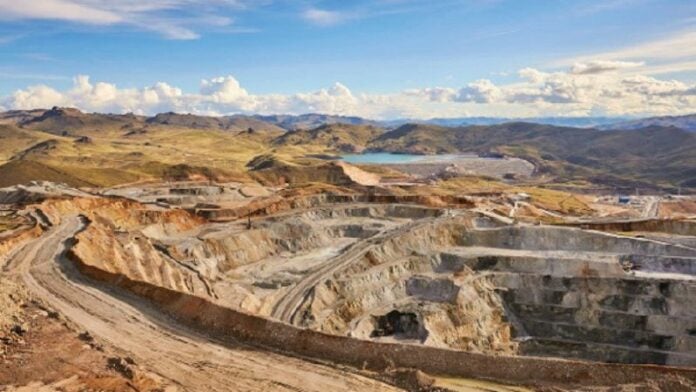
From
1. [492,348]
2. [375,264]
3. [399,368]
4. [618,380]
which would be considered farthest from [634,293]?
[399,368]

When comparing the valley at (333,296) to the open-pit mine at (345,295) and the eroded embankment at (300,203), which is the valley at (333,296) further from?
the eroded embankment at (300,203)

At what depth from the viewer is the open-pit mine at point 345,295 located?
2894cm

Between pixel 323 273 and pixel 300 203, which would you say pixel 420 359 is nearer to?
pixel 323 273

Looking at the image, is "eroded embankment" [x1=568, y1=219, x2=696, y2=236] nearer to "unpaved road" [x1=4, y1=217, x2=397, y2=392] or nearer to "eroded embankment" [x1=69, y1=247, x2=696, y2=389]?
"eroded embankment" [x1=69, y1=247, x2=696, y2=389]

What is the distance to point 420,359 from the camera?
30.5m

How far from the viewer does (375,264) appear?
7250cm

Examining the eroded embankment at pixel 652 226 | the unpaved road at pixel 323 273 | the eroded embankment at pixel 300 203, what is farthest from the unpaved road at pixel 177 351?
the eroded embankment at pixel 652 226

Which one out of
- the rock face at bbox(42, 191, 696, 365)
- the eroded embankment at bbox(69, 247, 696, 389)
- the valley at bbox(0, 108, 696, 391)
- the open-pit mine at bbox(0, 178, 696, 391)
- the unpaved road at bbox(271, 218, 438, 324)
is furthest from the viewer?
the rock face at bbox(42, 191, 696, 365)

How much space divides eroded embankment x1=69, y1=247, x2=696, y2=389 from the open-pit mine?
83mm

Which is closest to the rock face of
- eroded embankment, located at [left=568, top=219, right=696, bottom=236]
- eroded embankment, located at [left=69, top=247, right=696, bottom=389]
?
eroded embankment, located at [left=568, top=219, right=696, bottom=236]

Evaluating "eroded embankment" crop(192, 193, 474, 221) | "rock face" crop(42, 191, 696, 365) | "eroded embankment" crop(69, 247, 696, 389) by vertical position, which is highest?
"eroded embankment" crop(69, 247, 696, 389)

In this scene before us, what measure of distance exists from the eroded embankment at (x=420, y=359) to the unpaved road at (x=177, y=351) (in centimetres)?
106

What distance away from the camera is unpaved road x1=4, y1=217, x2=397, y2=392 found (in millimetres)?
27188

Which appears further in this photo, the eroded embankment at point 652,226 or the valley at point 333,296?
the eroded embankment at point 652,226
